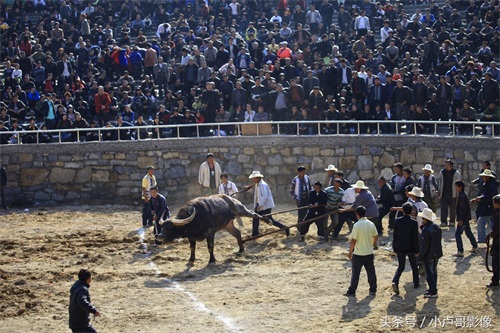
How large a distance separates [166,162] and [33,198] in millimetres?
3756

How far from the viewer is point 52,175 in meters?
29.6

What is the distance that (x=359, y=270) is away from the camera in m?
19.2

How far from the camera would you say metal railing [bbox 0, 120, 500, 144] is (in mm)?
28328

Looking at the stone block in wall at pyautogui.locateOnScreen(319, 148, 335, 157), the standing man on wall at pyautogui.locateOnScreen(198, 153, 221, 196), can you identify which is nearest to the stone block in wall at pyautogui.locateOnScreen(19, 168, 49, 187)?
the standing man on wall at pyautogui.locateOnScreen(198, 153, 221, 196)

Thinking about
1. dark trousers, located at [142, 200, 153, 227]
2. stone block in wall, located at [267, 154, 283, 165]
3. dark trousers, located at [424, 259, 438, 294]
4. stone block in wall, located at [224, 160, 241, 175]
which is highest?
stone block in wall, located at [267, 154, 283, 165]

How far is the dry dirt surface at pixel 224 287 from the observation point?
1805 centimetres

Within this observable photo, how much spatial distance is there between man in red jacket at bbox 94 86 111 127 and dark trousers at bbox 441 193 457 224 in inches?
413

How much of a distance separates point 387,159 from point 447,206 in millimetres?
4122

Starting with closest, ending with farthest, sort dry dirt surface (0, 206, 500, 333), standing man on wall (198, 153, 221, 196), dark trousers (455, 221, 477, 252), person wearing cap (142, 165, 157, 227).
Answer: dry dirt surface (0, 206, 500, 333), dark trousers (455, 221, 477, 252), person wearing cap (142, 165, 157, 227), standing man on wall (198, 153, 221, 196)

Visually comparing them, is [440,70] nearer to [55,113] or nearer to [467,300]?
[55,113]

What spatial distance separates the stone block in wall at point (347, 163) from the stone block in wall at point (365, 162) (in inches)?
5.4

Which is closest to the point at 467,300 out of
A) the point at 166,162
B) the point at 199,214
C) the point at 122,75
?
the point at 199,214

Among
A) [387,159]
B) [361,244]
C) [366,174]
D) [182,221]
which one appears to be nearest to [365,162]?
[366,174]

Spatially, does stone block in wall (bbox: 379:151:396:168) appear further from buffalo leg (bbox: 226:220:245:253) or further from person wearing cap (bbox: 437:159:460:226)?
buffalo leg (bbox: 226:220:245:253)
